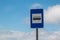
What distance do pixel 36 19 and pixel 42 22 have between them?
0.96 ft

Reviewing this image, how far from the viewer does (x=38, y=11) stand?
5.34 metres

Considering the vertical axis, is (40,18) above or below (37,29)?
above

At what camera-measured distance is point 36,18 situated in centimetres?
512

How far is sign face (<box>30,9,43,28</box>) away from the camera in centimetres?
517

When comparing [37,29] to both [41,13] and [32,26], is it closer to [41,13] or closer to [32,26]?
[32,26]

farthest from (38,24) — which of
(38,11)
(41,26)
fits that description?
(38,11)

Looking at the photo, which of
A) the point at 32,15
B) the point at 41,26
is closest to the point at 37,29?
the point at 41,26

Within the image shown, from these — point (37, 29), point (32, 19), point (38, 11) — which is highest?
point (38, 11)

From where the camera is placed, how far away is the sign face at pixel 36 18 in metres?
5.17

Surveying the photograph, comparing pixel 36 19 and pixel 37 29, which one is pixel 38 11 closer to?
pixel 36 19

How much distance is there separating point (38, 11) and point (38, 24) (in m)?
0.53

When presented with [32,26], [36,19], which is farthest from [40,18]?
[32,26]

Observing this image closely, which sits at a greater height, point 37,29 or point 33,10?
point 33,10

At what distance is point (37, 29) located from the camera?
5094mm
